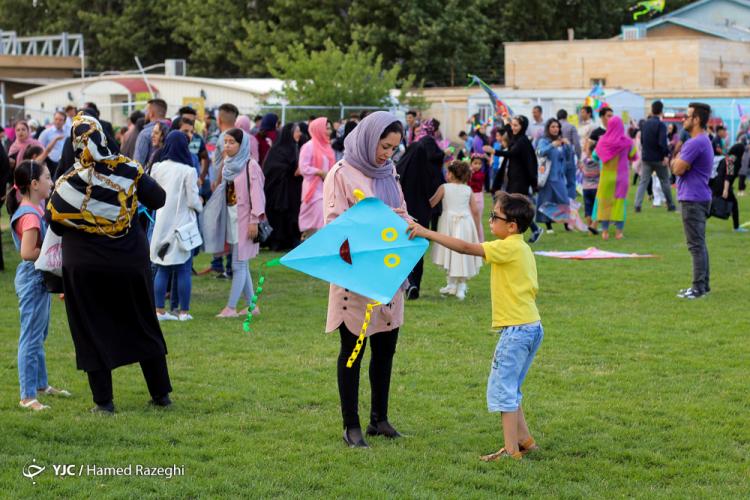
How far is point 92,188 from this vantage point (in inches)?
268

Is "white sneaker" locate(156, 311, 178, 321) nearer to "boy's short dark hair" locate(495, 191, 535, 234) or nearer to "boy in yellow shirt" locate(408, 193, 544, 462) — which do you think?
"boy in yellow shirt" locate(408, 193, 544, 462)

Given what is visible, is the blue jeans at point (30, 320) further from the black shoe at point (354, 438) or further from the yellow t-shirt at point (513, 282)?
the yellow t-shirt at point (513, 282)

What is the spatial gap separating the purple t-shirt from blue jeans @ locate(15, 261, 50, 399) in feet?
22.2

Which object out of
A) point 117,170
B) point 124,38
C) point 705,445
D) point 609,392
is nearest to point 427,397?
point 609,392

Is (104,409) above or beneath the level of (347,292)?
beneath

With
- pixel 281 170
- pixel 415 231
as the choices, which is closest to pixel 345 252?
pixel 415 231

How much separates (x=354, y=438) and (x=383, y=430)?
262mm

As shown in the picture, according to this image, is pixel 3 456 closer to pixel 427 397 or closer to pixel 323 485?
pixel 323 485

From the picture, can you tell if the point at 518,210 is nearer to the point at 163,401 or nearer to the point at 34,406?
the point at 163,401

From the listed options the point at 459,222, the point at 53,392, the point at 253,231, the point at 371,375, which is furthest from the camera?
the point at 459,222

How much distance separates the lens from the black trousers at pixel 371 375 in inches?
249

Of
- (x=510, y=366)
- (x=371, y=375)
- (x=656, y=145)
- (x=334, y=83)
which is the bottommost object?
(x=371, y=375)

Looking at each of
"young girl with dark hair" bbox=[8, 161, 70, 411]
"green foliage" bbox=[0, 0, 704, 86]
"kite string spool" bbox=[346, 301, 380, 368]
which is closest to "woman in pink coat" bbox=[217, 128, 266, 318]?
"young girl with dark hair" bbox=[8, 161, 70, 411]

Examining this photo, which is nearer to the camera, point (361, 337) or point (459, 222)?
point (361, 337)
